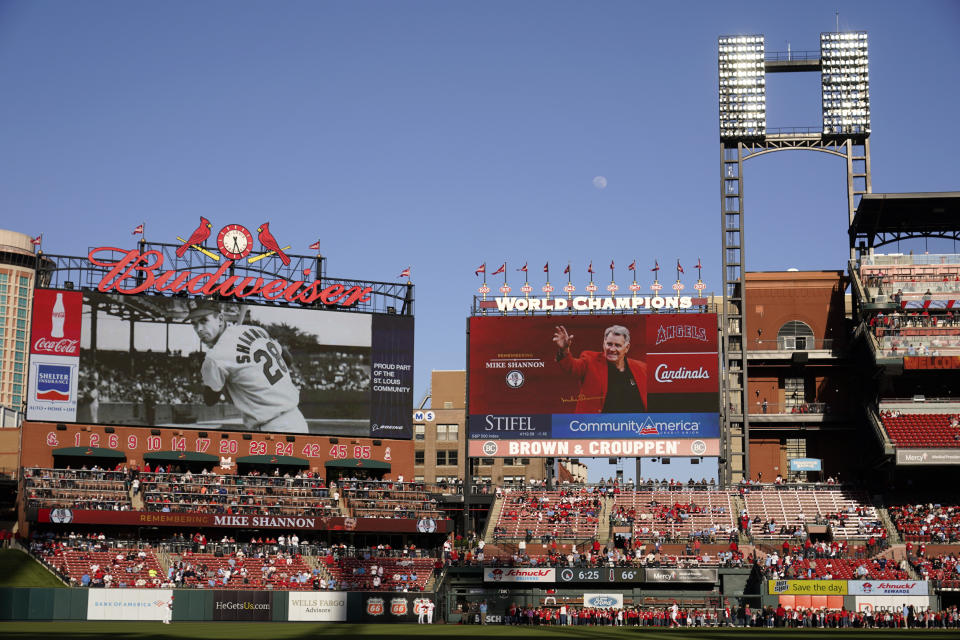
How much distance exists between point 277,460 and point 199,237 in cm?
1565

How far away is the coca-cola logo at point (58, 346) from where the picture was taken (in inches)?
2899

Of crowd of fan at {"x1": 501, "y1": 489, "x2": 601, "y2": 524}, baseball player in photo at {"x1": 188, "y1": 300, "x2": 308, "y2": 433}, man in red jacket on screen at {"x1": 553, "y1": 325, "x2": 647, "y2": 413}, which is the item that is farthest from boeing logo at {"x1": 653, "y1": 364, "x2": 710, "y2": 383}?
baseball player in photo at {"x1": 188, "y1": 300, "x2": 308, "y2": 433}

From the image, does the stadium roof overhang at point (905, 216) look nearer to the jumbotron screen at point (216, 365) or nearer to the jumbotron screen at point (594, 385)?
the jumbotron screen at point (594, 385)

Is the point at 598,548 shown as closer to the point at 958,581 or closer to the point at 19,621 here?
the point at 958,581

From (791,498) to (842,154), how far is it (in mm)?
23794

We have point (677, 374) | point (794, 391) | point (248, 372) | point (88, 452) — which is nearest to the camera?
point (88, 452)

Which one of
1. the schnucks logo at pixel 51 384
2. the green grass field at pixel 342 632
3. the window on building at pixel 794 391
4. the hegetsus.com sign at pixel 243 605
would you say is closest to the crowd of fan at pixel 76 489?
the schnucks logo at pixel 51 384

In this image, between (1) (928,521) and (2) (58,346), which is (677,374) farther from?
(2) (58,346)

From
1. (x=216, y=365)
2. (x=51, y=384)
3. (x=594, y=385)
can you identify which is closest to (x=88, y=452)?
(x=51, y=384)

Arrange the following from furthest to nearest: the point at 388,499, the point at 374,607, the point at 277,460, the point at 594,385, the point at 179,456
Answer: the point at 277,460
the point at 388,499
the point at 179,456
the point at 594,385
the point at 374,607

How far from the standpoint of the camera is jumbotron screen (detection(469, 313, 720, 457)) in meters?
74.6

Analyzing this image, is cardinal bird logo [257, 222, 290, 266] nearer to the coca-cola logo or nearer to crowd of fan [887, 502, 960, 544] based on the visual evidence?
the coca-cola logo

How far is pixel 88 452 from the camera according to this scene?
73438 mm

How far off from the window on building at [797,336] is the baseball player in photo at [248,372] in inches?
1301
